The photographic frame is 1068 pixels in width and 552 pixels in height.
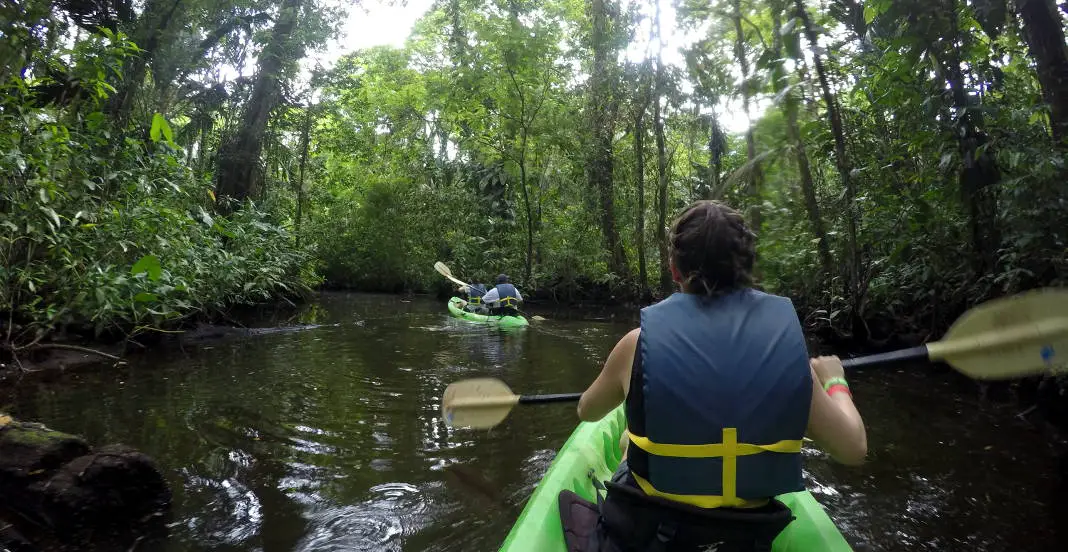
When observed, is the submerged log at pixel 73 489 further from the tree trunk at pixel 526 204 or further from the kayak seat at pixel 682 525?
the tree trunk at pixel 526 204

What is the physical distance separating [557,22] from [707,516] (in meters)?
15.2

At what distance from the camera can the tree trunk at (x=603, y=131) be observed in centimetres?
1397

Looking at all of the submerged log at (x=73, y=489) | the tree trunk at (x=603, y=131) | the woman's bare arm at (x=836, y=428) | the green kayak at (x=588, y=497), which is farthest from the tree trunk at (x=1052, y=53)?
the tree trunk at (x=603, y=131)

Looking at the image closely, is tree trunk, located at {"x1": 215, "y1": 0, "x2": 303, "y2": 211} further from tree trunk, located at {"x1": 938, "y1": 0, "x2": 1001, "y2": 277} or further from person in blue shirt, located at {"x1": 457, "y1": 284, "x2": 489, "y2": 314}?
tree trunk, located at {"x1": 938, "y1": 0, "x2": 1001, "y2": 277}

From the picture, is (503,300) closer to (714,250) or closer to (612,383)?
(612,383)

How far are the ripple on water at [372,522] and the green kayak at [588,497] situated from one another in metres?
0.95

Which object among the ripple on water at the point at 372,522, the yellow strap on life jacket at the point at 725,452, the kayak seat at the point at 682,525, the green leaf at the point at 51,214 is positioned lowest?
the ripple on water at the point at 372,522

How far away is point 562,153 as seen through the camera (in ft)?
51.3

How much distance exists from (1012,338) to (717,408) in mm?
1504

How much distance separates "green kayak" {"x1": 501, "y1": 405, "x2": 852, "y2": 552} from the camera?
179cm

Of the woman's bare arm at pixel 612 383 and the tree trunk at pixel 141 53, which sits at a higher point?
the tree trunk at pixel 141 53

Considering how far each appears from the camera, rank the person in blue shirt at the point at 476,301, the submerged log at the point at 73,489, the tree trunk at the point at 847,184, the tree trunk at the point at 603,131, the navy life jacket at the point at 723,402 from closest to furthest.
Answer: the navy life jacket at the point at 723,402 < the submerged log at the point at 73,489 < the tree trunk at the point at 847,184 < the person in blue shirt at the point at 476,301 < the tree trunk at the point at 603,131

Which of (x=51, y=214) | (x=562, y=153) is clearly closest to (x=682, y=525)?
(x=51, y=214)

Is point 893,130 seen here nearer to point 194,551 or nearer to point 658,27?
point 194,551
